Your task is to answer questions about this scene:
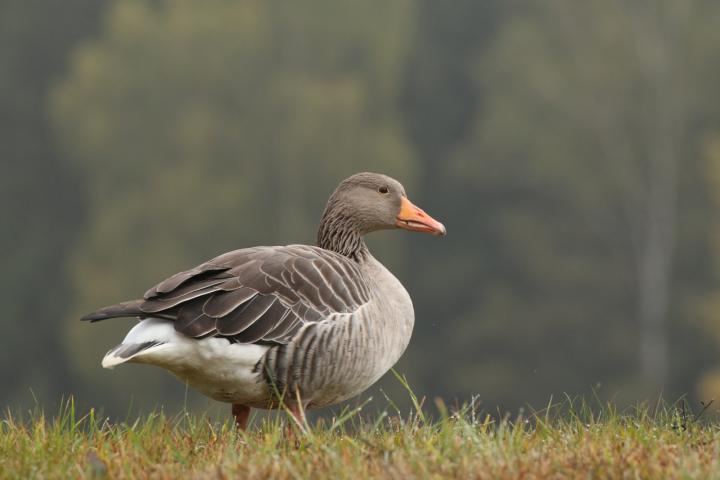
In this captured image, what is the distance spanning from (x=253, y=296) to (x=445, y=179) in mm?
28429

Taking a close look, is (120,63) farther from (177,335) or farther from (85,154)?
(177,335)

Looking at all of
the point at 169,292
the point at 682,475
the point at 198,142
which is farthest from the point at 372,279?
the point at 198,142

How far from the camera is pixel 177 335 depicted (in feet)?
17.3

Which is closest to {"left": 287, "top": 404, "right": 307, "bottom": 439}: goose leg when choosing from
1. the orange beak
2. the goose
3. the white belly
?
the goose

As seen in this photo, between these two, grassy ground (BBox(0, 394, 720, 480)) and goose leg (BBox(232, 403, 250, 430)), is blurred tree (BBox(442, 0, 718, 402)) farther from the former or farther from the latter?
grassy ground (BBox(0, 394, 720, 480))

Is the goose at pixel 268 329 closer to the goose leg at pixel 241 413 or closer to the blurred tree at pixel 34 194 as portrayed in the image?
the goose leg at pixel 241 413

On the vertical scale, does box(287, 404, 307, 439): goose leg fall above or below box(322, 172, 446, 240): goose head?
below

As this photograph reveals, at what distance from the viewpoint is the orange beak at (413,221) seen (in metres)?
6.88

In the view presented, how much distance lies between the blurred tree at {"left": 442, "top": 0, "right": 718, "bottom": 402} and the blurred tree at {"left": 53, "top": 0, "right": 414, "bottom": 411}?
3.27 meters

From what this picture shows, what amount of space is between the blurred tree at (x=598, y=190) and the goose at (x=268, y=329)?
76.2ft

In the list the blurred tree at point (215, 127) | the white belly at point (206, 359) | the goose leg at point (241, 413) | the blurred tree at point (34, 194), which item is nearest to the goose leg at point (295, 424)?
the white belly at point (206, 359)

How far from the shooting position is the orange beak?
22.6 ft

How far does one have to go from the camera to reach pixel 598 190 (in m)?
30.2

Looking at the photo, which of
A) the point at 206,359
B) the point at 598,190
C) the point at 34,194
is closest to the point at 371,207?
the point at 206,359
